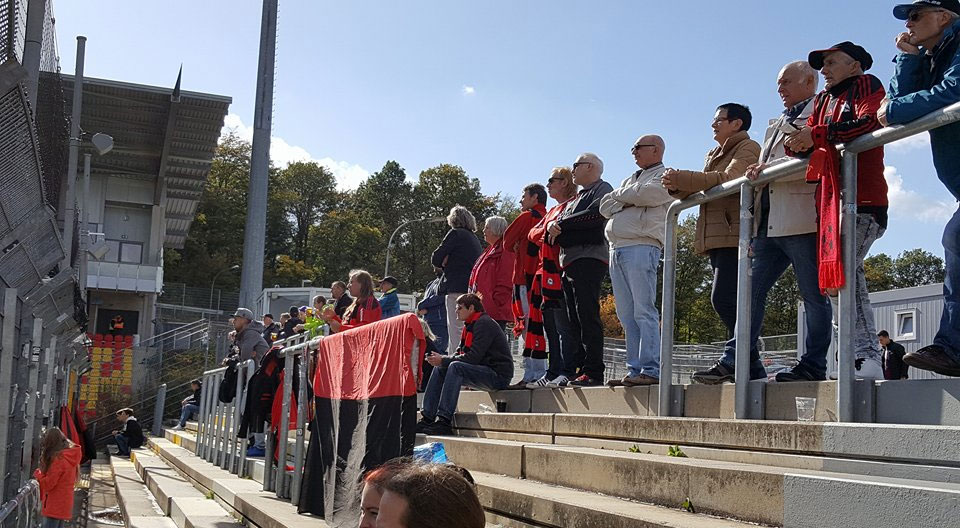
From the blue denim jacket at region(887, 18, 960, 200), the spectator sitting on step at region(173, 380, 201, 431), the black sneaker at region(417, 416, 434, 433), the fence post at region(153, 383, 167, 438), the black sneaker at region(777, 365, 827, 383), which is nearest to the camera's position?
the blue denim jacket at region(887, 18, 960, 200)

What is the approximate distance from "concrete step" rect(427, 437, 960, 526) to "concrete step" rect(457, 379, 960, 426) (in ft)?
1.52

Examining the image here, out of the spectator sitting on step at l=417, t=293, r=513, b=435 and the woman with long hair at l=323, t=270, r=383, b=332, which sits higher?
the woman with long hair at l=323, t=270, r=383, b=332

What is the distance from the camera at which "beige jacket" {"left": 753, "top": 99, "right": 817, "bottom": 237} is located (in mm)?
4941

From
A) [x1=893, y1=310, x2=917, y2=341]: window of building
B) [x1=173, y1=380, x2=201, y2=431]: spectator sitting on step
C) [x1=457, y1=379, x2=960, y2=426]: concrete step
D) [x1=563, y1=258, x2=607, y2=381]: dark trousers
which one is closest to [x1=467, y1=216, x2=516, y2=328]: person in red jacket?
[x1=563, y1=258, x2=607, y2=381]: dark trousers

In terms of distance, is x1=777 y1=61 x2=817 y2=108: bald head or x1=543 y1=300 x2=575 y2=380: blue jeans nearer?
x1=777 y1=61 x2=817 y2=108: bald head

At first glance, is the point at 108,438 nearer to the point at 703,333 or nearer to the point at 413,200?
the point at 703,333

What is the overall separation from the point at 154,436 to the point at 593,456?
22.0 m

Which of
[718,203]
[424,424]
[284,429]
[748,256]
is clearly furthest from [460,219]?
[748,256]

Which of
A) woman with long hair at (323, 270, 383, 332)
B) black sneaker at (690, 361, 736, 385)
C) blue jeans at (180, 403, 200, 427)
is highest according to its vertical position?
woman with long hair at (323, 270, 383, 332)

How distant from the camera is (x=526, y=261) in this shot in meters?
8.55

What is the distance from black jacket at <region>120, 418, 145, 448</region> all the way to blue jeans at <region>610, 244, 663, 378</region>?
19.6 meters

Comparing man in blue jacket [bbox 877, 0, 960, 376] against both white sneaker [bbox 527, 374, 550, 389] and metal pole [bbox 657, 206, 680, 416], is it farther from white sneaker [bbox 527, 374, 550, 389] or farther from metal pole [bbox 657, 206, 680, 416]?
white sneaker [bbox 527, 374, 550, 389]

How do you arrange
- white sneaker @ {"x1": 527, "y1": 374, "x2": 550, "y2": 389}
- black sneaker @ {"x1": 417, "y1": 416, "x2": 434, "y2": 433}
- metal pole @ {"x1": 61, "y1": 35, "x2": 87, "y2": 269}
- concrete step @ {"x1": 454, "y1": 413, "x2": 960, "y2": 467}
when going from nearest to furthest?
concrete step @ {"x1": 454, "y1": 413, "x2": 960, "y2": 467}
white sneaker @ {"x1": 527, "y1": 374, "x2": 550, "y2": 389}
black sneaker @ {"x1": 417, "y1": 416, "x2": 434, "y2": 433}
metal pole @ {"x1": 61, "y1": 35, "x2": 87, "y2": 269}

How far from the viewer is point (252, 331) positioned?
1180cm
